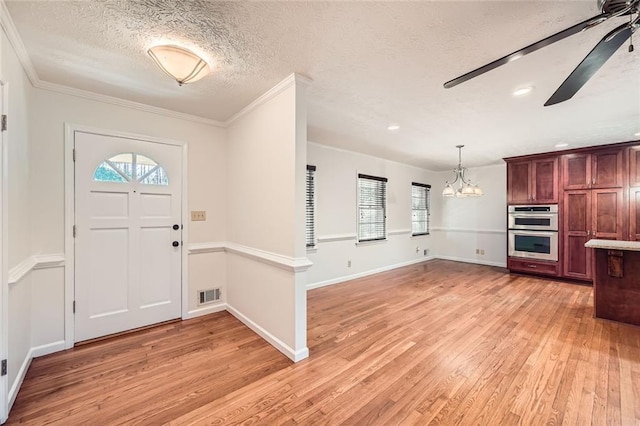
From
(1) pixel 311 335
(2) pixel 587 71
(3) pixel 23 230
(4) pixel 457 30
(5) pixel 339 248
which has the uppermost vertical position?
(4) pixel 457 30

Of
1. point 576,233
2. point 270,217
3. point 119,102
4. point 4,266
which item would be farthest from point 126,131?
point 576,233

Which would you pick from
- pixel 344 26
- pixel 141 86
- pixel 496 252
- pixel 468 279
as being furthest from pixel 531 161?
pixel 141 86

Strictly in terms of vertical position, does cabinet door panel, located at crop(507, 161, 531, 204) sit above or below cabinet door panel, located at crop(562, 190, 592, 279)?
above

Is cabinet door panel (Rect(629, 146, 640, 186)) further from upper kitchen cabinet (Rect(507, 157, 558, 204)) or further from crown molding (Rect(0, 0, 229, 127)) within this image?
crown molding (Rect(0, 0, 229, 127))

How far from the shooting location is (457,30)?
175 centimetres

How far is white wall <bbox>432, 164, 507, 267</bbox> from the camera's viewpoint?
6414 millimetres

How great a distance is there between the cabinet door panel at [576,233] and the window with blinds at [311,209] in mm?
4728

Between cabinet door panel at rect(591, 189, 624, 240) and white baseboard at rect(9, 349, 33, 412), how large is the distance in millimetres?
7592

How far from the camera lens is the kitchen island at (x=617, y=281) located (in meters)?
3.11

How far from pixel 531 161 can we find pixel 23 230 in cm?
747

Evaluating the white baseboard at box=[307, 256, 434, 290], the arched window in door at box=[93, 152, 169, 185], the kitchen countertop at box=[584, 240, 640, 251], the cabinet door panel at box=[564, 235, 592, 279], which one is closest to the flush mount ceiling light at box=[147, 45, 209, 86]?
the arched window in door at box=[93, 152, 169, 185]

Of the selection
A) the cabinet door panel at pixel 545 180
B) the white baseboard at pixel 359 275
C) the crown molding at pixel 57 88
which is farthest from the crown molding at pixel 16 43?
the cabinet door panel at pixel 545 180

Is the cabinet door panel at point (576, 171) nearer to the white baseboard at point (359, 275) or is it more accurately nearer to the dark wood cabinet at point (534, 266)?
the dark wood cabinet at point (534, 266)

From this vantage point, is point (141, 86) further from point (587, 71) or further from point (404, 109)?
point (587, 71)
